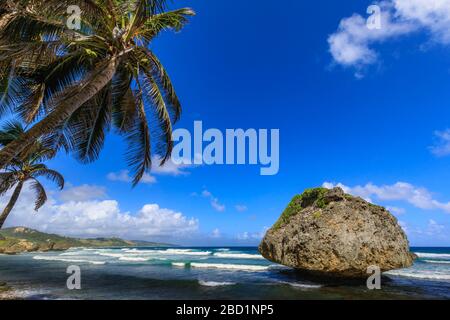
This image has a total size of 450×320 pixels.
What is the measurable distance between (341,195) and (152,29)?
13250 mm

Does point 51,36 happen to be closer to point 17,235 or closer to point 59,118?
point 59,118

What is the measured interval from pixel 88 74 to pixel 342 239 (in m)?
13.3

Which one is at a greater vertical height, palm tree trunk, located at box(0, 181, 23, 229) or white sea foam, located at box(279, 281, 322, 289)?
palm tree trunk, located at box(0, 181, 23, 229)

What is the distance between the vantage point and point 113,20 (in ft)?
27.9

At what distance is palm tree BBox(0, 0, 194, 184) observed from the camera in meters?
7.11

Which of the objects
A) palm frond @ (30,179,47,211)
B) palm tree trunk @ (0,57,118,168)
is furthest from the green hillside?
palm tree trunk @ (0,57,118,168)

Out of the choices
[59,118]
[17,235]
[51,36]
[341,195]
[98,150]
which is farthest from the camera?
[17,235]

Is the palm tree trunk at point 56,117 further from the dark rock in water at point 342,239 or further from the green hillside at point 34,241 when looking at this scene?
the green hillside at point 34,241

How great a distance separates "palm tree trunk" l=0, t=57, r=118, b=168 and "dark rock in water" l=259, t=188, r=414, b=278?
12721mm

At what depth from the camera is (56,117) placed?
6.86m

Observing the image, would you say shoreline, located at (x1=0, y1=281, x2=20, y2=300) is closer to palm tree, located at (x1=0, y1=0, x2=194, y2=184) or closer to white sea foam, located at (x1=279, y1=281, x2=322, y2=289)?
palm tree, located at (x1=0, y1=0, x2=194, y2=184)

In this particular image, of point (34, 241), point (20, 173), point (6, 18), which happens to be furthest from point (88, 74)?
point (34, 241)

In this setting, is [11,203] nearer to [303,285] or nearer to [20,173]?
[20,173]

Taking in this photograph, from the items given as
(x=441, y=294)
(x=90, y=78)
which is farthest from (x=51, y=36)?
(x=441, y=294)
